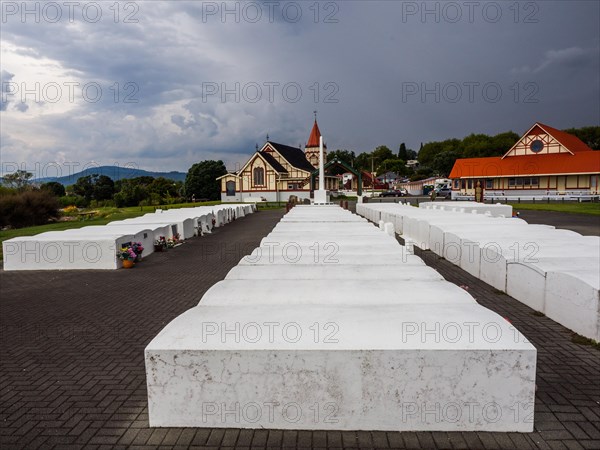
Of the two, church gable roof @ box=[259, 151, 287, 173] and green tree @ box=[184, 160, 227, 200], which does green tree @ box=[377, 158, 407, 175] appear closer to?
church gable roof @ box=[259, 151, 287, 173]

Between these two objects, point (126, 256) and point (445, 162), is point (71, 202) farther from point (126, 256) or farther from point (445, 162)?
point (445, 162)

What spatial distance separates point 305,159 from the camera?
83.2 metres

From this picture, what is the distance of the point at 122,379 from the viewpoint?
19.4 feet

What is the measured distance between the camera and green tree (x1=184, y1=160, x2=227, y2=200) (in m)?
76.6

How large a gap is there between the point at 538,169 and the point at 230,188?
4400cm

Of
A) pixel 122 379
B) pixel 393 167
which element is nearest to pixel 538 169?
pixel 122 379

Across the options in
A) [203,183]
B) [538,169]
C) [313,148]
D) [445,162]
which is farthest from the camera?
[445,162]

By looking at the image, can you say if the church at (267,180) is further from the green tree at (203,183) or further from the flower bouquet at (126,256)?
the flower bouquet at (126,256)

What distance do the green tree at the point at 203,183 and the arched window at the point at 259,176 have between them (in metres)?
11.6

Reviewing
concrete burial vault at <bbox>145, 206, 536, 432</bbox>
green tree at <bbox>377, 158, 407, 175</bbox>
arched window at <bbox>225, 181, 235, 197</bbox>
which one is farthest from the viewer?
green tree at <bbox>377, 158, 407, 175</bbox>

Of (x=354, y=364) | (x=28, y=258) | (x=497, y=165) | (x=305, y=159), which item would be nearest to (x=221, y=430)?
(x=354, y=364)

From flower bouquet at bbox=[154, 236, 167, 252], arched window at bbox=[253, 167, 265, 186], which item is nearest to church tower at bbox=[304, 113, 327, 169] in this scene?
arched window at bbox=[253, 167, 265, 186]

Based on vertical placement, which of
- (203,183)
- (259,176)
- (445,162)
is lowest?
(203,183)

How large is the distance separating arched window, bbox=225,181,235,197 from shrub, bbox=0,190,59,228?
114 ft
